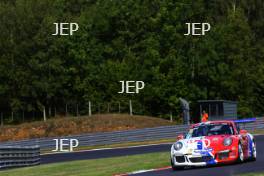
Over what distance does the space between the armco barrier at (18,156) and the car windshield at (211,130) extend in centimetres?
883

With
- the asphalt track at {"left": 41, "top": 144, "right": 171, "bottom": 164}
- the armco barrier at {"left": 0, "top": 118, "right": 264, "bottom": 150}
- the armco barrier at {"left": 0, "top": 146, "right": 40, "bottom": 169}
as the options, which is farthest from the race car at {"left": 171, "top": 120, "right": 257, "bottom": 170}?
the armco barrier at {"left": 0, "top": 118, "right": 264, "bottom": 150}

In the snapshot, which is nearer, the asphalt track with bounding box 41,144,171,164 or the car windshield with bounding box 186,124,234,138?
the car windshield with bounding box 186,124,234,138

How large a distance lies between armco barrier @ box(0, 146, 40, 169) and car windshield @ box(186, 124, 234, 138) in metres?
8.83

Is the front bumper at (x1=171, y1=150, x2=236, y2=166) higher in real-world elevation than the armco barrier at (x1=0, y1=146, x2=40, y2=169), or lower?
higher

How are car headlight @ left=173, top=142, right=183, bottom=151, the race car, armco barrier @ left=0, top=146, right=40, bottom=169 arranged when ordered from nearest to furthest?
the race car → car headlight @ left=173, top=142, right=183, bottom=151 → armco barrier @ left=0, top=146, right=40, bottom=169

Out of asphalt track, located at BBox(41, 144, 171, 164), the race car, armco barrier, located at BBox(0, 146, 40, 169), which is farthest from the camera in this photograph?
asphalt track, located at BBox(41, 144, 171, 164)

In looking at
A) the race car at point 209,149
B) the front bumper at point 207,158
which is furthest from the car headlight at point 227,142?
the front bumper at point 207,158

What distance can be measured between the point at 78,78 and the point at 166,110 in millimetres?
7475

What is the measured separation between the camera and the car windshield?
17.2 meters

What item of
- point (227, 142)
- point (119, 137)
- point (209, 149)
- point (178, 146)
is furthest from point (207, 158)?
point (119, 137)

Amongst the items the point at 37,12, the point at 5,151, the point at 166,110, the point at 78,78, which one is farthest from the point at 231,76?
the point at 5,151

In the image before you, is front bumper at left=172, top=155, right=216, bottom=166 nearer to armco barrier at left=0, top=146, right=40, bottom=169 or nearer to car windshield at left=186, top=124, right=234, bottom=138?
car windshield at left=186, top=124, right=234, bottom=138

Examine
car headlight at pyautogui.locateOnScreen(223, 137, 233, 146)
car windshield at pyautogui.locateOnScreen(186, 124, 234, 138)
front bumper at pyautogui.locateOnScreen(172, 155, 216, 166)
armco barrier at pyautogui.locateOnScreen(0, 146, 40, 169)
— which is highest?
car windshield at pyautogui.locateOnScreen(186, 124, 234, 138)

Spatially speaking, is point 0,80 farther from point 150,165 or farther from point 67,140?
point 150,165
